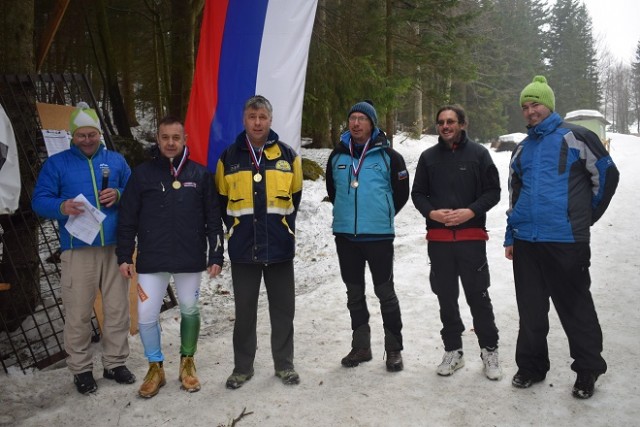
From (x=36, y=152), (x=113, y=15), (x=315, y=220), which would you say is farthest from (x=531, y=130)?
(x=113, y=15)

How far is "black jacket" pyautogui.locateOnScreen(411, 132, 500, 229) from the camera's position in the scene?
12.8 ft

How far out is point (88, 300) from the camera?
392cm

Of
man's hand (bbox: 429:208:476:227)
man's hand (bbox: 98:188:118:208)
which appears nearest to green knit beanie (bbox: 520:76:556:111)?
man's hand (bbox: 429:208:476:227)

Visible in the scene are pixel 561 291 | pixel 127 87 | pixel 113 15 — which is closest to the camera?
pixel 561 291

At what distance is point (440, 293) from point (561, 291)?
90 cm

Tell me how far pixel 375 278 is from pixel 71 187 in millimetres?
2503

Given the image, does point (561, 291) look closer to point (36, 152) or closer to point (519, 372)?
point (519, 372)

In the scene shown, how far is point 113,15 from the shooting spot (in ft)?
42.4

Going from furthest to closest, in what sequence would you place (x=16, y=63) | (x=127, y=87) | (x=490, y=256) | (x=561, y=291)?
(x=127, y=87) < (x=490, y=256) < (x=16, y=63) < (x=561, y=291)

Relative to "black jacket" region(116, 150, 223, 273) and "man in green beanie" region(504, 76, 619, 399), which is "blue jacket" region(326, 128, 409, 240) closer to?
"man in green beanie" region(504, 76, 619, 399)

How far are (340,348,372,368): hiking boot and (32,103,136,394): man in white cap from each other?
69.5 inches

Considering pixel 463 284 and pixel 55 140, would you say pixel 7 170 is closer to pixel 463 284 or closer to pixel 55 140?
pixel 55 140

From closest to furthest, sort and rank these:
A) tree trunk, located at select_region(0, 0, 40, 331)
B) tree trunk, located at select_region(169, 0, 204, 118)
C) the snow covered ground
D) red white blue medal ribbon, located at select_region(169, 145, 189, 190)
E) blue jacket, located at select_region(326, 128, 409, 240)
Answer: the snow covered ground
red white blue medal ribbon, located at select_region(169, 145, 189, 190)
blue jacket, located at select_region(326, 128, 409, 240)
tree trunk, located at select_region(0, 0, 40, 331)
tree trunk, located at select_region(169, 0, 204, 118)

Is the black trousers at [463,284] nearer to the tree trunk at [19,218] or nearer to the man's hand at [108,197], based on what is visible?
the man's hand at [108,197]
